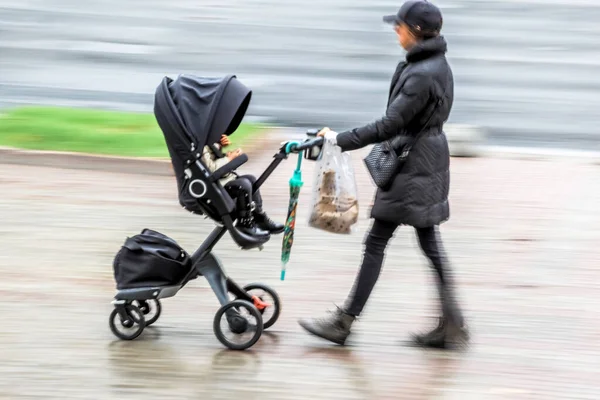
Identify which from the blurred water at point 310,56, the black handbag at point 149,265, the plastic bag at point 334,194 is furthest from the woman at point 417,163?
the blurred water at point 310,56

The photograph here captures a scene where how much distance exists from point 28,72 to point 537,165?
6944mm

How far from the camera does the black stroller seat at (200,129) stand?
5777 millimetres

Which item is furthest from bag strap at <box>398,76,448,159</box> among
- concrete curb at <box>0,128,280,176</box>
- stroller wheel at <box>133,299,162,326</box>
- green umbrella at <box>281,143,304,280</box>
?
concrete curb at <box>0,128,280,176</box>

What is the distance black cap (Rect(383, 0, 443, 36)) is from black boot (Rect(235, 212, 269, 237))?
1.35 meters

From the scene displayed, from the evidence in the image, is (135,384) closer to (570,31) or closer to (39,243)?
(39,243)

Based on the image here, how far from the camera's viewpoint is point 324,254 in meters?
7.82

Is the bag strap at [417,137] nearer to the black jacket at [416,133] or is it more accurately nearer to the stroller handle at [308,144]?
the black jacket at [416,133]

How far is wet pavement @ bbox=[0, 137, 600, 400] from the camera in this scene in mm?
5578

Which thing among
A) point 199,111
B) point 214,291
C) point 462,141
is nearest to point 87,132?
point 462,141

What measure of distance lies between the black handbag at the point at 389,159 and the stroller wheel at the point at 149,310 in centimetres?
149

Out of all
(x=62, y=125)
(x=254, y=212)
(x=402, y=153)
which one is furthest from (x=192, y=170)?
(x=62, y=125)

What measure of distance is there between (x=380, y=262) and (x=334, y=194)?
468mm

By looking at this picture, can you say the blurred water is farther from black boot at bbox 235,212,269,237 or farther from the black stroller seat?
the black stroller seat

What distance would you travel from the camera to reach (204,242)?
607cm
